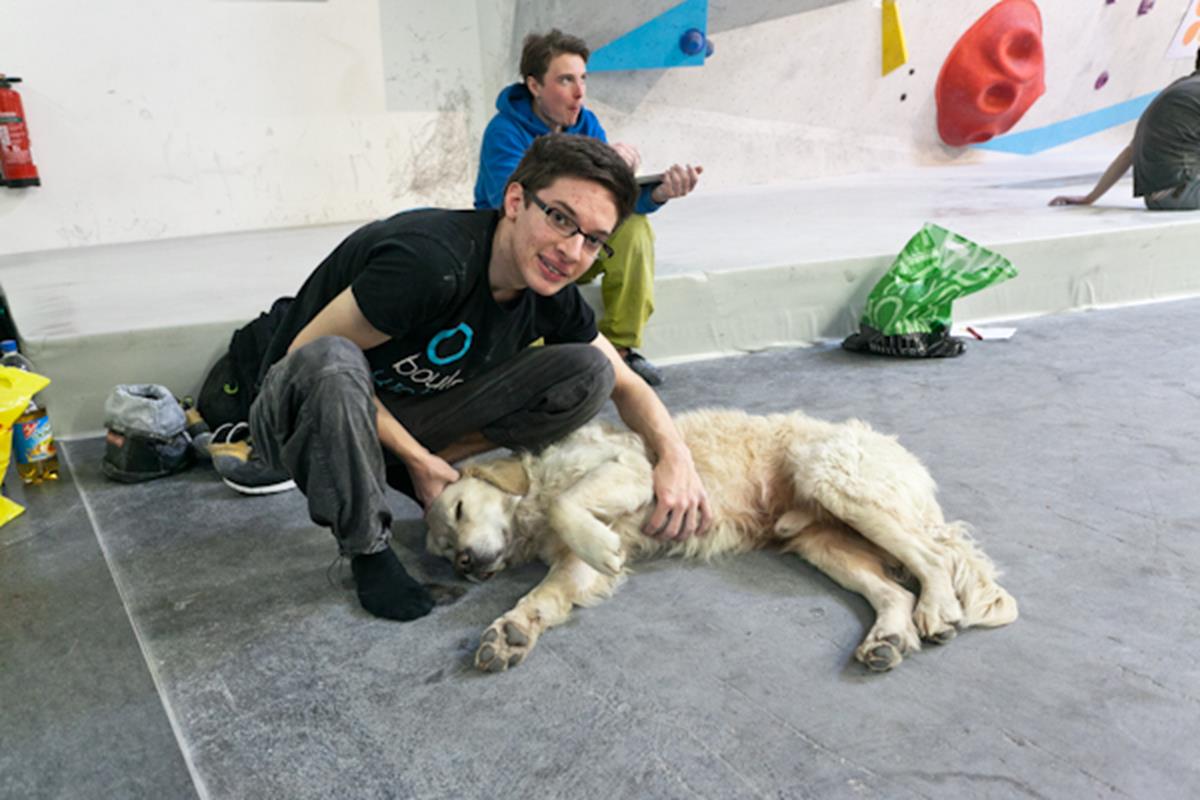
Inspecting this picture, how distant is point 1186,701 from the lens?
1682 mm

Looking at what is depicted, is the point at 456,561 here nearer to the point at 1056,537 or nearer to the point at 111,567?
the point at 111,567

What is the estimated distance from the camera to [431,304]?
204cm

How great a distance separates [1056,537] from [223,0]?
595 centimetres

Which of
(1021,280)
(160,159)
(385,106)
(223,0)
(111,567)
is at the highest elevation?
(223,0)

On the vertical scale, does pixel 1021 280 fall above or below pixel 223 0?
below

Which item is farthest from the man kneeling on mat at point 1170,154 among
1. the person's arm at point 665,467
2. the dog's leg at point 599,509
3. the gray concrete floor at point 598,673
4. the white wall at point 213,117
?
the dog's leg at point 599,509

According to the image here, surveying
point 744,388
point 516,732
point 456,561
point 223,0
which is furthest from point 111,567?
point 223,0

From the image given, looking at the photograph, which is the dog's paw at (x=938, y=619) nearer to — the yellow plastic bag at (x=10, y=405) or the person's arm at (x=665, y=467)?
the person's arm at (x=665, y=467)

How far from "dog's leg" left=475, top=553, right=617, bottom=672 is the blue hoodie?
1.96 m

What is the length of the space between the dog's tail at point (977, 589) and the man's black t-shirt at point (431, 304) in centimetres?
118

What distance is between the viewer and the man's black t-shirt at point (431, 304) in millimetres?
2000

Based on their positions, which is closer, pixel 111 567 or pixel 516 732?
pixel 516 732

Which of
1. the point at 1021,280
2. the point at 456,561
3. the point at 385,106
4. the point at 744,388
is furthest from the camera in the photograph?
the point at 385,106

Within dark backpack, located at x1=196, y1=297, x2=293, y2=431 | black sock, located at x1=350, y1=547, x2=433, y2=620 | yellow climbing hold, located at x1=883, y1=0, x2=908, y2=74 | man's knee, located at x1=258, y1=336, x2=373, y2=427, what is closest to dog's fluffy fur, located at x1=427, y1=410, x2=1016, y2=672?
black sock, located at x1=350, y1=547, x2=433, y2=620
